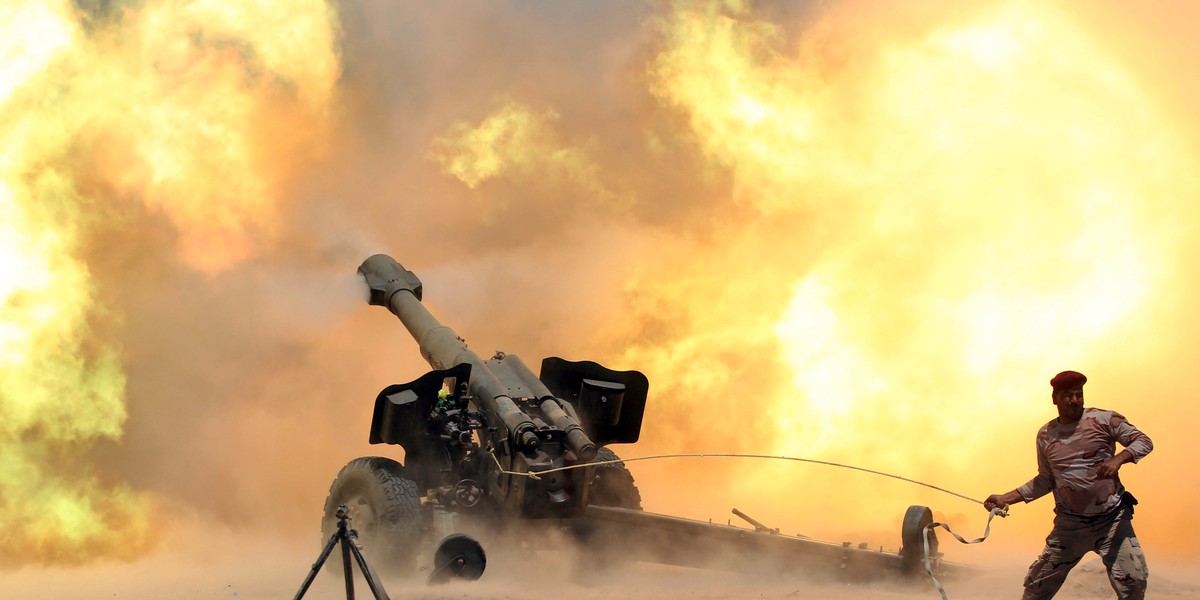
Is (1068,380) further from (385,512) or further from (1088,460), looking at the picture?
(385,512)

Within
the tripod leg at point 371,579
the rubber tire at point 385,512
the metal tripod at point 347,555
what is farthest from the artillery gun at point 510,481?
the tripod leg at point 371,579

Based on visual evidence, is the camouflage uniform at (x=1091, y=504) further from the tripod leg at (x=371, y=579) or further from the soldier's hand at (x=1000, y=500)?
the tripod leg at (x=371, y=579)

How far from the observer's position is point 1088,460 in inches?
356

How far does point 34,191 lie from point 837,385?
9429mm

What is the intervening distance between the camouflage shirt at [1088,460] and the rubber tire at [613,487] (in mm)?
6008

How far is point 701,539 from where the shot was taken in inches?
543

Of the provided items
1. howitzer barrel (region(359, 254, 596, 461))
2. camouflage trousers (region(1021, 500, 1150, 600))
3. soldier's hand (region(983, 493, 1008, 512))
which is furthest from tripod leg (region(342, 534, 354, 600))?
camouflage trousers (region(1021, 500, 1150, 600))

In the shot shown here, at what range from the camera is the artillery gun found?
1285cm

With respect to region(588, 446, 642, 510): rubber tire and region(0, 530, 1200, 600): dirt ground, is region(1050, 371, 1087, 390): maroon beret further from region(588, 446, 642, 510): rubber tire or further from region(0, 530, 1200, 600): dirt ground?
region(588, 446, 642, 510): rubber tire

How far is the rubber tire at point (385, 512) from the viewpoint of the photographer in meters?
12.7

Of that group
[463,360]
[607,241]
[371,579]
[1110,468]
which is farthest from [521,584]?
[607,241]

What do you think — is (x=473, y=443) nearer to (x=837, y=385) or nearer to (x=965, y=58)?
(x=837, y=385)

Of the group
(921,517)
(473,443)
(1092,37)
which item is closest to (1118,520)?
(921,517)

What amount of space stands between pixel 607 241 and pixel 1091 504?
11.1m
